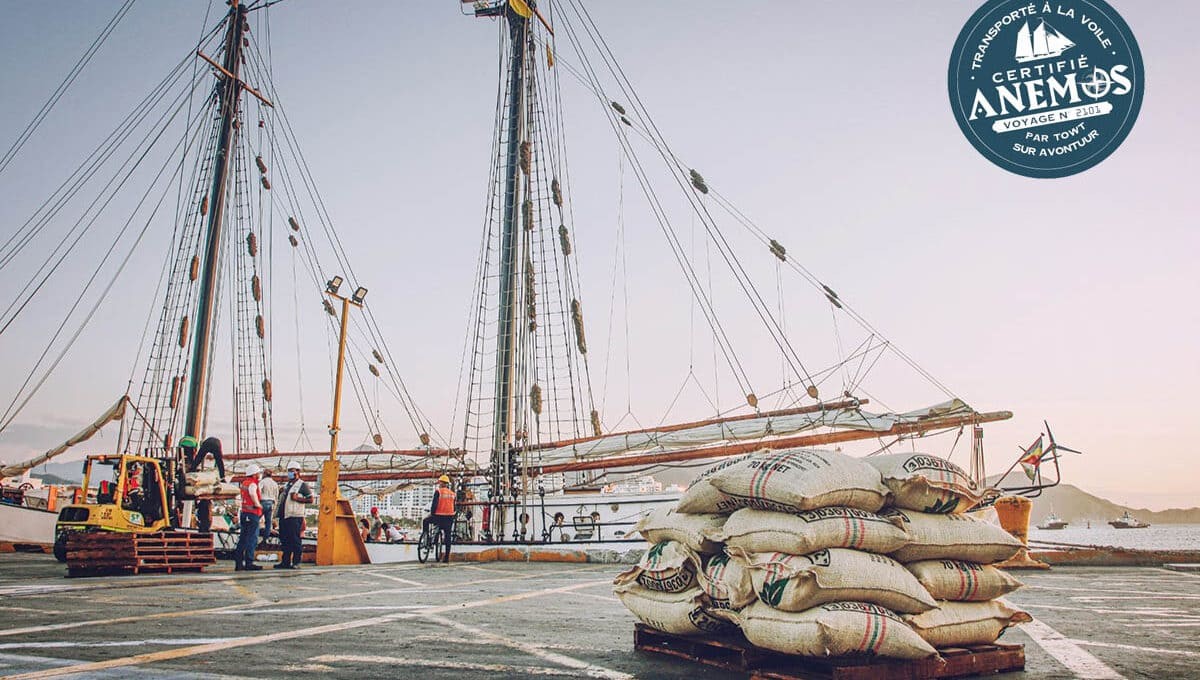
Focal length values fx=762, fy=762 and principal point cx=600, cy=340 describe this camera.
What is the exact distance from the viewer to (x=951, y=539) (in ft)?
14.8

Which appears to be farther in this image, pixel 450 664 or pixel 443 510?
pixel 443 510

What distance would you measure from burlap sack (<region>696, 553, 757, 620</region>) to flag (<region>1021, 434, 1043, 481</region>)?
8.92 m

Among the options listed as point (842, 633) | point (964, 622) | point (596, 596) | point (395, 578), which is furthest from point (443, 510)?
point (842, 633)

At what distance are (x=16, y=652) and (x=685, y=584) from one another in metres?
3.98

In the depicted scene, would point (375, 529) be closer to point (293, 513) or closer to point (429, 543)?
point (429, 543)

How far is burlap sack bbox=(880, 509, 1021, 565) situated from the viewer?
176 inches

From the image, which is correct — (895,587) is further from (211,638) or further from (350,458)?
(350,458)

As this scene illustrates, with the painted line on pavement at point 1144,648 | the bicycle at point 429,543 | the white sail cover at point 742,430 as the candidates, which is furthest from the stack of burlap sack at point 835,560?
the white sail cover at point 742,430

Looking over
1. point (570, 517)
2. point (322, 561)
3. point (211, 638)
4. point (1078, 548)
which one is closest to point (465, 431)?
point (570, 517)

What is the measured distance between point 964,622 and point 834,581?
3.40ft

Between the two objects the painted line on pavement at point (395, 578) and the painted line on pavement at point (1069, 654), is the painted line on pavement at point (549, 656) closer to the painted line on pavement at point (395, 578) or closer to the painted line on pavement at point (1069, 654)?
the painted line on pavement at point (1069, 654)

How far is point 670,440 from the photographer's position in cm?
2078

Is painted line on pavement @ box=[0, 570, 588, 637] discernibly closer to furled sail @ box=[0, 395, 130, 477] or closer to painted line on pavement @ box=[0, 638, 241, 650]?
painted line on pavement @ box=[0, 638, 241, 650]

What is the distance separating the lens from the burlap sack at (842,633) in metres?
3.74
